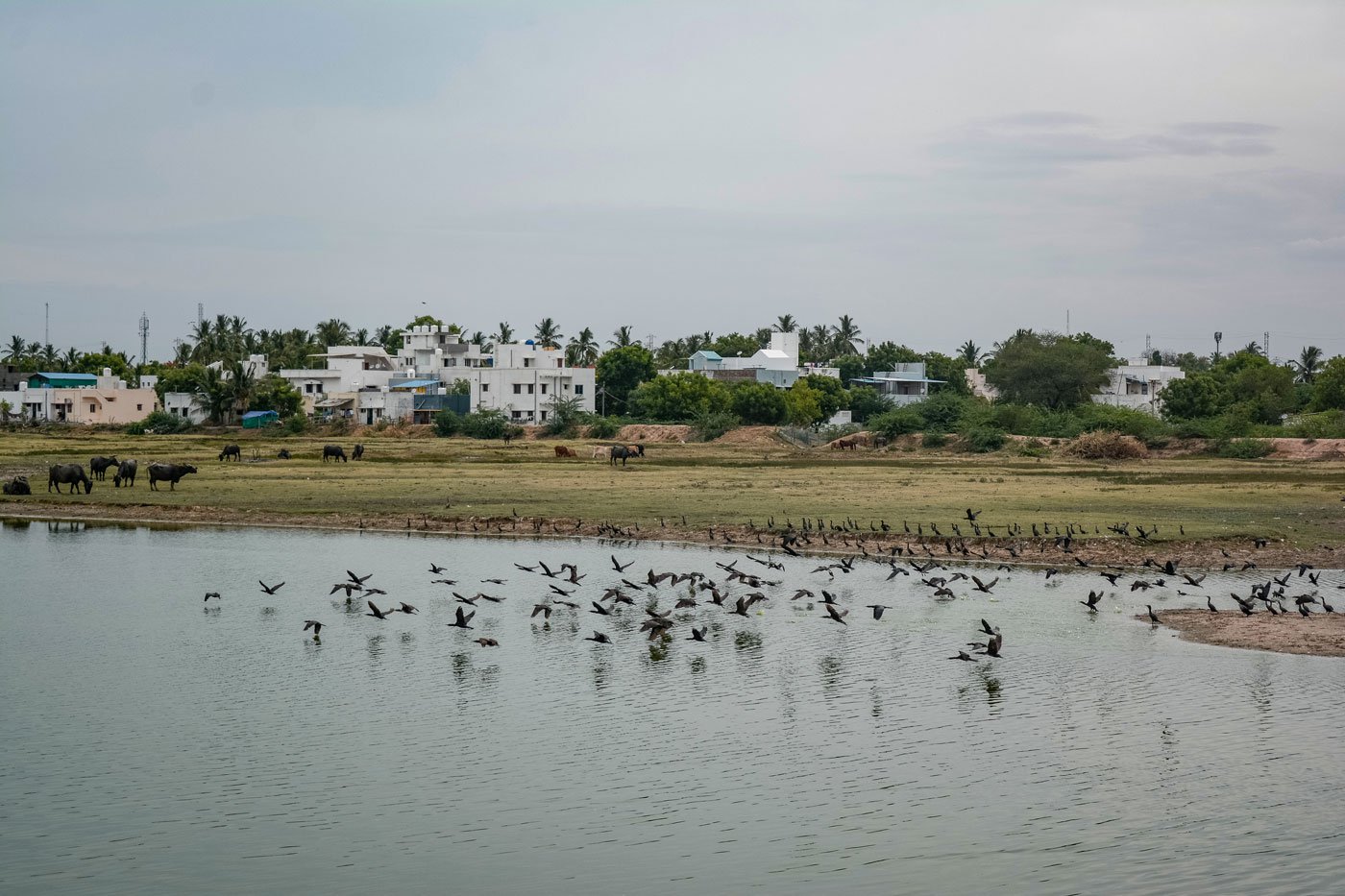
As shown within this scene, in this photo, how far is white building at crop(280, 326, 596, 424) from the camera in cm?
11219

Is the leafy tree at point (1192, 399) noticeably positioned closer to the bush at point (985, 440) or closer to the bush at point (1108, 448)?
the bush at point (985, 440)

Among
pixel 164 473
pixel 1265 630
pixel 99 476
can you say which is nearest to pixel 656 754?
pixel 1265 630

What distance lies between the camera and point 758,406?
99000 millimetres

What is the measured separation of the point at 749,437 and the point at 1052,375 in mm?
30758

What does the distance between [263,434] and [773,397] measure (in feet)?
122

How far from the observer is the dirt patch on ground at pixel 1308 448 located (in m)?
68.7

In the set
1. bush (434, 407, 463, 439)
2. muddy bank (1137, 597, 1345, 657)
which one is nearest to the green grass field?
muddy bank (1137, 597, 1345, 657)

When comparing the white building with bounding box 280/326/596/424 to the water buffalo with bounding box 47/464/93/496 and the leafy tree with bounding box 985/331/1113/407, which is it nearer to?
the leafy tree with bounding box 985/331/1113/407

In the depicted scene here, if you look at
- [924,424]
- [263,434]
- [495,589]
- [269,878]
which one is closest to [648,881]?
[269,878]

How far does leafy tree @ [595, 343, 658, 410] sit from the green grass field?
48.5 metres

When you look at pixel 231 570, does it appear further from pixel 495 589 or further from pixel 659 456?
pixel 659 456

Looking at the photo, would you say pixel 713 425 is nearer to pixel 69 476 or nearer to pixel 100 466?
pixel 100 466

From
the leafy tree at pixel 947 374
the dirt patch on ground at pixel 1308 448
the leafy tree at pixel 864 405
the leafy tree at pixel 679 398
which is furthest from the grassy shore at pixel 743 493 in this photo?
the leafy tree at pixel 947 374

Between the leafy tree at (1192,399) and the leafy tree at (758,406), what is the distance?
26578 mm
